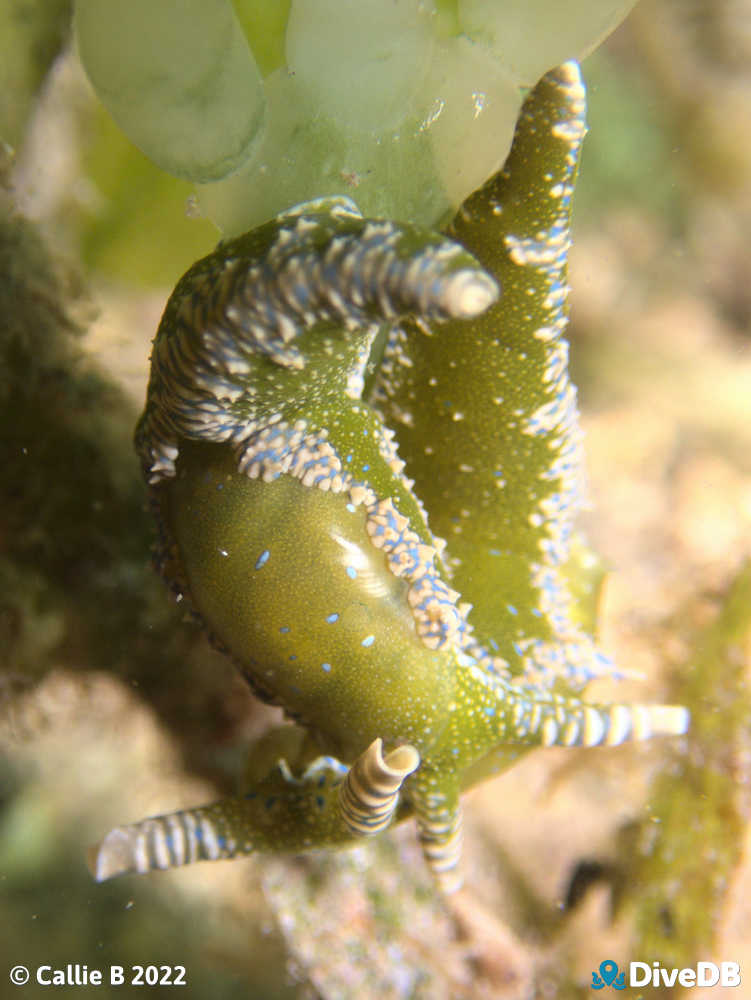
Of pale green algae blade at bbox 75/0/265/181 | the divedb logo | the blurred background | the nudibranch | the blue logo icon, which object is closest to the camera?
the nudibranch

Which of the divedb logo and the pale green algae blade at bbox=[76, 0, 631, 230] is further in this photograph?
the divedb logo

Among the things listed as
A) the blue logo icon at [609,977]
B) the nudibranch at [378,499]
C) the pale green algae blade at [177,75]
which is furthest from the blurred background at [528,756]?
the nudibranch at [378,499]

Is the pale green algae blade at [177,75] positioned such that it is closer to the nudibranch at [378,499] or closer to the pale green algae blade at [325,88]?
the pale green algae blade at [325,88]

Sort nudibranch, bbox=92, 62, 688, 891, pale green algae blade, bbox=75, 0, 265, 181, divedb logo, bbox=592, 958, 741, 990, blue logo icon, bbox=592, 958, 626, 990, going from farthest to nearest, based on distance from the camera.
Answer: blue logo icon, bbox=592, 958, 626, 990, divedb logo, bbox=592, 958, 741, 990, pale green algae blade, bbox=75, 0, 265, 181, nudibranch, bbox=92, 62, 688, 891

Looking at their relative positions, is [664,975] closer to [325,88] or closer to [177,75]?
[325,88]

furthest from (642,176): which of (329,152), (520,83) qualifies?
(329,152)

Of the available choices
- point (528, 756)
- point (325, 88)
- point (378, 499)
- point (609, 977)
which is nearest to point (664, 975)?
point (609, 977)

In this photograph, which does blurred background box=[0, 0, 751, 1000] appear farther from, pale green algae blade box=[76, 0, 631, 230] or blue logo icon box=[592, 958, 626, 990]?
pale green algae blade box=[76, 0, 631, 230]

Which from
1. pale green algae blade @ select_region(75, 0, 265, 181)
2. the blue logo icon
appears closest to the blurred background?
the blue logo icon
